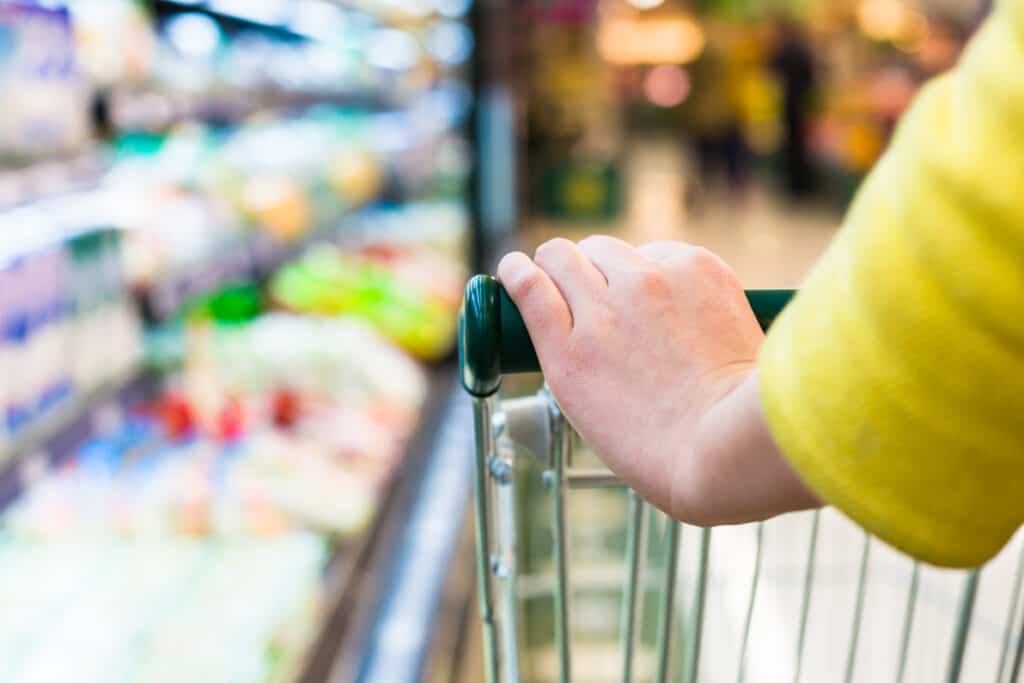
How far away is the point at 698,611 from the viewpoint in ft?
3.17

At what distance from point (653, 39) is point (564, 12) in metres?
12.1

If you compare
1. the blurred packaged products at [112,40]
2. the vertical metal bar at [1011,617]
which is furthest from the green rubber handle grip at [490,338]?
the blurred packaged products at [112,40]

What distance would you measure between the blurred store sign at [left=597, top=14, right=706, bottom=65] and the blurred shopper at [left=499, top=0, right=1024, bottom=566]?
20.5m

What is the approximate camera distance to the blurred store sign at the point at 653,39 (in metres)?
20.9

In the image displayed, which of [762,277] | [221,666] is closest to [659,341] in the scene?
[221,666]

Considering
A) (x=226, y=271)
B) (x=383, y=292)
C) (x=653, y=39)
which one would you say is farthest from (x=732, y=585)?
(x=653, y=39)

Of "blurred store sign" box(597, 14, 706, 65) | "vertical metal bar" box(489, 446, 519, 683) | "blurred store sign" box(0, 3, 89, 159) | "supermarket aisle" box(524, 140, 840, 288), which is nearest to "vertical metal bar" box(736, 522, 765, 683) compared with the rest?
"vertical metal bar" box(489, 446, 519, 683)

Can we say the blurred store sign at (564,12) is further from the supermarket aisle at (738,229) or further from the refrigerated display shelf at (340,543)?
the refrigerated display shelf at (340,543)

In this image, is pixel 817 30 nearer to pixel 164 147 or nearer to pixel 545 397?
pixel 164 147

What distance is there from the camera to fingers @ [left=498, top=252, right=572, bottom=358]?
0.70 metres

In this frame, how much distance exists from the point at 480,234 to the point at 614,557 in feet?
6.93

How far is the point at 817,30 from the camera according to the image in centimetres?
1434

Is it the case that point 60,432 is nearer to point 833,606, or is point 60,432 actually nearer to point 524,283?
point 833,606

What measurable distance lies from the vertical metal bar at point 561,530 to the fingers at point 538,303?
0.19m
